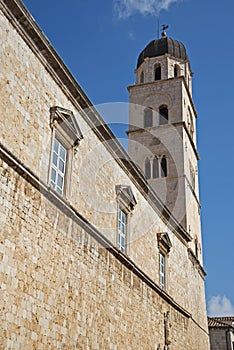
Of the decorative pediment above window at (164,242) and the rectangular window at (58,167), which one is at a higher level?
the decorative pediment above window at (164,242)

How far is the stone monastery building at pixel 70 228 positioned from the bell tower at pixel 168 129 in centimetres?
489

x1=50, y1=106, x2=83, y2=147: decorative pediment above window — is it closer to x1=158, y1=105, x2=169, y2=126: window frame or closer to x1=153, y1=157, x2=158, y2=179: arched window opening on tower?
x1=153, y1=157, x2=158, y2=179: arched window opening on tower

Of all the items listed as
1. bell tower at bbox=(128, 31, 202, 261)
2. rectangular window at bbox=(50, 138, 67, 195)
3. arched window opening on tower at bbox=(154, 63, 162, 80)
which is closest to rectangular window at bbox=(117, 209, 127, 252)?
rectangular window at bbox=(50, 138, 67, 195)

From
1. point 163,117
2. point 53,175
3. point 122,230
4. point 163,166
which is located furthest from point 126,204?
point 163,117

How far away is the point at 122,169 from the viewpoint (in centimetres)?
1386

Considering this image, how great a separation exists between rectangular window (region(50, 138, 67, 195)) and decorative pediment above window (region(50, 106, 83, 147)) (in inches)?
12.6

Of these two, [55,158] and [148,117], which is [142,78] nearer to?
[148,117]

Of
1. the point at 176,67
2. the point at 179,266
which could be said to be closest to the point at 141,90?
the point at 176,67

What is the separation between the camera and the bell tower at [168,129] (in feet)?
74.3

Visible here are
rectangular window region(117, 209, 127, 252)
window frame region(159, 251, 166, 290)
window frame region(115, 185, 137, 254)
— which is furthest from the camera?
window frame region(159, 251, 166, 290)

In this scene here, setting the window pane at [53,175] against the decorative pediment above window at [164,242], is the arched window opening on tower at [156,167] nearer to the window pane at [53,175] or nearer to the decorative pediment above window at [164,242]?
the decorative pediment above window at [164,242]

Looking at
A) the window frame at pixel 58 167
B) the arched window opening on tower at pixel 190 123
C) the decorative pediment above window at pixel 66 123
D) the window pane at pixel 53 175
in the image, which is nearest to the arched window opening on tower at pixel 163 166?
the arched window opening on tower at pixel 190 123

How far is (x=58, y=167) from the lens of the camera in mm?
10102

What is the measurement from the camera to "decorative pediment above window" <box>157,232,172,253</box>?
1596 centimetres
